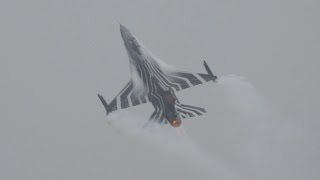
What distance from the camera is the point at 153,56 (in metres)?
146

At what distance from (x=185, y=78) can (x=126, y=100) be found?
289 inches

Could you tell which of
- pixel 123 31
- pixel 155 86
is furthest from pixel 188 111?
pixel 123 31

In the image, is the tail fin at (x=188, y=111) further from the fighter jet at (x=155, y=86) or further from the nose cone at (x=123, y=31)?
the nose cone at (x=123, y=31)

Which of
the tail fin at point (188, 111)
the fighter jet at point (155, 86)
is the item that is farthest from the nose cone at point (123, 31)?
the tail fin at point (188, 111)

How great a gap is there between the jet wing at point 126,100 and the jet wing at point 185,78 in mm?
3840

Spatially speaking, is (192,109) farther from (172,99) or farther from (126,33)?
(126,33)

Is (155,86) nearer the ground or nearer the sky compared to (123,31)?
nearer the ground

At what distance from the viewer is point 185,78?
142750 mm

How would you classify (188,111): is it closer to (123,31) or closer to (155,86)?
(155,86)

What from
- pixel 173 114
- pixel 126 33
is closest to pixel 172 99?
pixel 173 114

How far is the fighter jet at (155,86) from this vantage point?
451ft

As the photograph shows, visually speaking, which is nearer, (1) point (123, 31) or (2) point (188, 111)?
(2) point (188, 111)

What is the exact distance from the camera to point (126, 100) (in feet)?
469

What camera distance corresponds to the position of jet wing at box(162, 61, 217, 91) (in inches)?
5571
